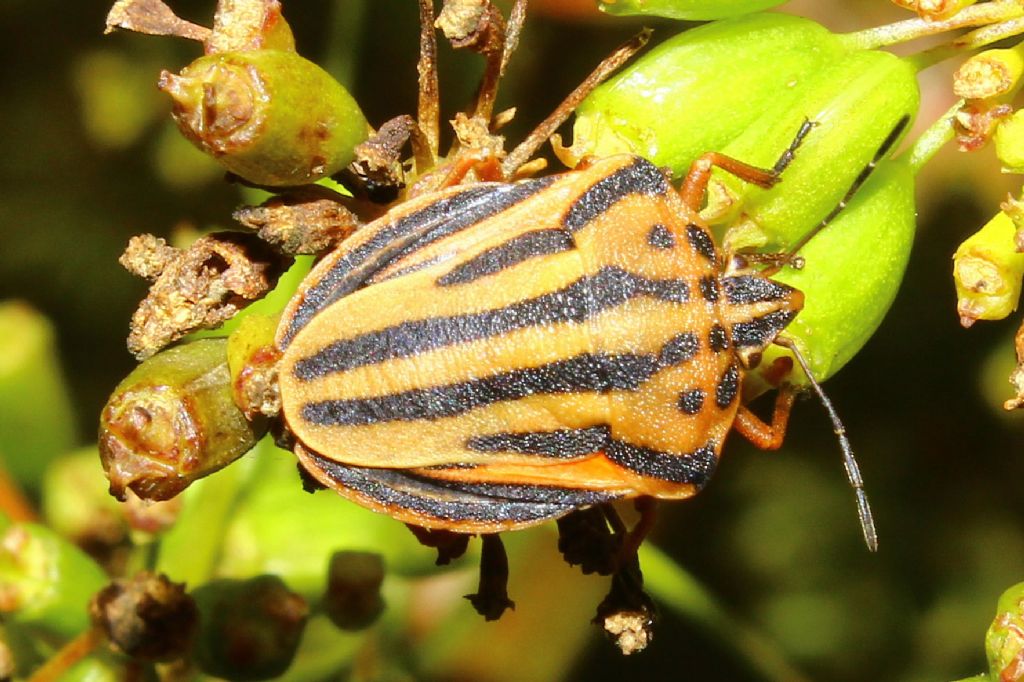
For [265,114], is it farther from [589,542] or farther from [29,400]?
[29,400]

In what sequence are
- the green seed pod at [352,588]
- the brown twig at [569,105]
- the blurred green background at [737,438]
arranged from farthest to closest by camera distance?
the blurred green background at [737,438] → the green seed pod at [352,588] → the brown twig at [569,105]

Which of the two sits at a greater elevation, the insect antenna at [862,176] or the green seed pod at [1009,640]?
the insect antenna at [862,176]

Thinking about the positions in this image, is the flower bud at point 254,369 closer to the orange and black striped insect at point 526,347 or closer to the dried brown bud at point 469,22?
the orange and black striped insect at point 526,347

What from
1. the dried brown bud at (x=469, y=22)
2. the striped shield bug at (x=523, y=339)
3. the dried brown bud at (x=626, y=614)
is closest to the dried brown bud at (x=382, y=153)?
the striped shield bug at (x=523, y=339)

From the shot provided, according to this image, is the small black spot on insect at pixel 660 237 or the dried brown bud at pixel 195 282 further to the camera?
the small black spot on insect at pixel 660 237

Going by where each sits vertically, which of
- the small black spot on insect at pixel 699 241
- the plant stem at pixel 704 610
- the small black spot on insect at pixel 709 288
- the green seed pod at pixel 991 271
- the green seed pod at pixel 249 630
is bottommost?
the plant stem at pixel 704 610

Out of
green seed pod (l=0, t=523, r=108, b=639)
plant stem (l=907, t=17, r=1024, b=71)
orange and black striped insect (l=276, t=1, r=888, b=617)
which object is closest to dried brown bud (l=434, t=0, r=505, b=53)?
orange and black striped insect (l=276, t=1, r=888, b=617)
